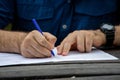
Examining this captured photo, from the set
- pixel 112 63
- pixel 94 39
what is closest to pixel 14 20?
pixel 94 39

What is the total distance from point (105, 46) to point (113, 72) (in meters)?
0.51

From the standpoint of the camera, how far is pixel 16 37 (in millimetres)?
1420

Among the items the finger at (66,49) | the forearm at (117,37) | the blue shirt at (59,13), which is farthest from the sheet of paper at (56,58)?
the blue shirt at (59,13)

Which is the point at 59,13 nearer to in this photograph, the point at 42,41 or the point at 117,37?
the point at 117,37

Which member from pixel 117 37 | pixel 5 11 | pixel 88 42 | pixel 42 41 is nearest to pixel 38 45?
pixel 42 41

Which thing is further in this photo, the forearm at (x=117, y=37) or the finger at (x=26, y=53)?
the forearm at (x=117, y=37)

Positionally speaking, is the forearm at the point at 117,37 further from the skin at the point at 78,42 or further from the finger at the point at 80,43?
the finger at the point at 80,43

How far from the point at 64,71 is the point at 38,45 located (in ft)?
0.93

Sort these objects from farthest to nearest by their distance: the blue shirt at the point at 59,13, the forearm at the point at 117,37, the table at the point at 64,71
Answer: the blue shirt at the point at 59,13, the forearm at the point at 117,37, the table at the point at 64,71

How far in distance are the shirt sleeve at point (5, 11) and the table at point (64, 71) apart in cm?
76

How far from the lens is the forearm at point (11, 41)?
4.46 feet

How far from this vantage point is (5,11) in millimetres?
1760

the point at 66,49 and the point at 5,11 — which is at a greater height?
the point at 5,11

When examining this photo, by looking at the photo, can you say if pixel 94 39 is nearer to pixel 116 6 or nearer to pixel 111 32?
pixel 111 32
